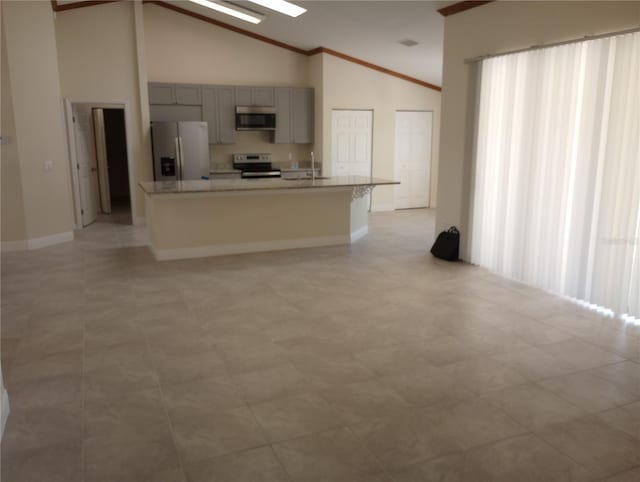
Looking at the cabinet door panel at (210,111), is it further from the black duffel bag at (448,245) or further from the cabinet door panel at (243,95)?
the black duffel bag at (448,245)

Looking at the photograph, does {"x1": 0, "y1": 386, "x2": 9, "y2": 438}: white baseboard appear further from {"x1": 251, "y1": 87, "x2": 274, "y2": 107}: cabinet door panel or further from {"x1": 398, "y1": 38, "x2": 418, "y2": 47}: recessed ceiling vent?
{"x1": 251, "y1": 87, "x2": 274, "y2": 107}: cabinet door panel

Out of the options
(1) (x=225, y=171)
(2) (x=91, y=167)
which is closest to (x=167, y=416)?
(1) (x=225, y=171)

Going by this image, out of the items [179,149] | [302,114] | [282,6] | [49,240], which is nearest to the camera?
[282,6]

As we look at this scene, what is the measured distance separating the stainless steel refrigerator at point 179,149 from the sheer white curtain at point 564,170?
451 cm

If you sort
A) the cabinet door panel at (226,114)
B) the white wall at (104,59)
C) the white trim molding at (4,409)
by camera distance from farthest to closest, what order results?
the cabinet door panel at (226,114) < the white wall at (104,59) < the white trim molding at (4,409)

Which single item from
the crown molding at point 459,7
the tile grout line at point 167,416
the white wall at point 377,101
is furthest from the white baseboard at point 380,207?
the tile grout line at point 167,416

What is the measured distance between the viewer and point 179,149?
26.4 ft

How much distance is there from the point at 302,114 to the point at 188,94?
1.99 m

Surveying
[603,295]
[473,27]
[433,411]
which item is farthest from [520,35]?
[433,411]

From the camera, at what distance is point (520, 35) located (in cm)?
486

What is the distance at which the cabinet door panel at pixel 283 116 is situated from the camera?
887 centimetres

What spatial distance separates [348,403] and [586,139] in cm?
304

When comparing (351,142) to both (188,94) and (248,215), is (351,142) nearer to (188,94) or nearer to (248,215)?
(188,94)

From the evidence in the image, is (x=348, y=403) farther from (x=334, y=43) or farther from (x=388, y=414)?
(x=334, y=43)
